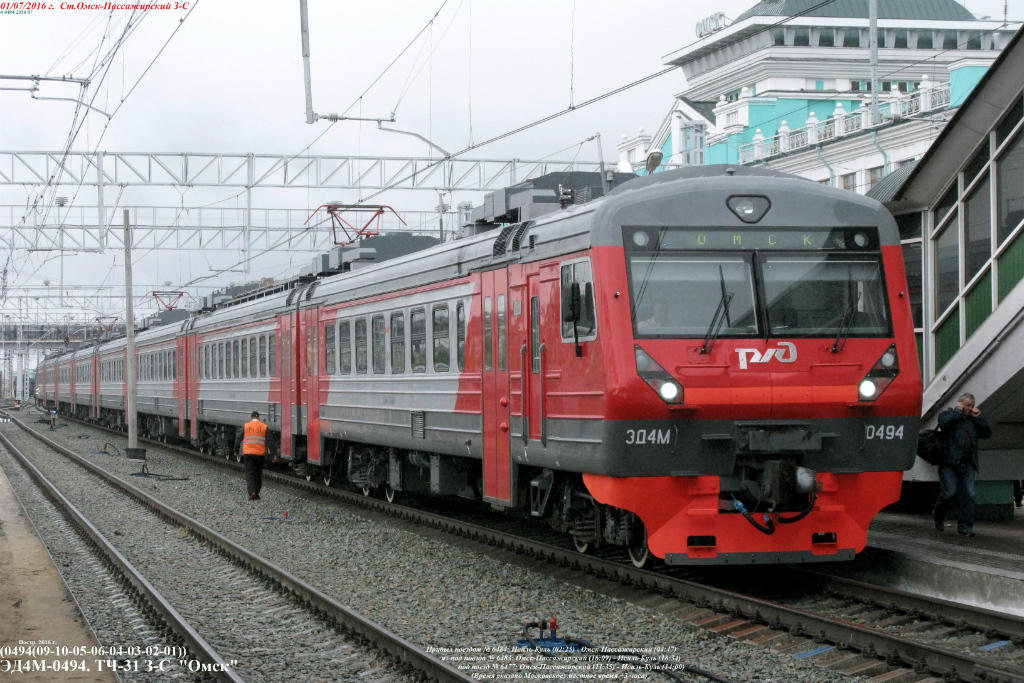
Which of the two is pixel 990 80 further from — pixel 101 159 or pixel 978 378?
pixel 101 159

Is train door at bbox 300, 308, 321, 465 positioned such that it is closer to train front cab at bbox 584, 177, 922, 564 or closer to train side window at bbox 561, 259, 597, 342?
train side window at bbox 561, 259, 597, 342

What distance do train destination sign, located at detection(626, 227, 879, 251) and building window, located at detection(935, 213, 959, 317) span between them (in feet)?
11.1

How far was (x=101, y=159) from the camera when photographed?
2944 centimetres

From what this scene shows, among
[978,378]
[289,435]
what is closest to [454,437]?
[978,378]

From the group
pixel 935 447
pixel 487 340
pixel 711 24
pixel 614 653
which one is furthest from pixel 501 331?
pixel 711 24

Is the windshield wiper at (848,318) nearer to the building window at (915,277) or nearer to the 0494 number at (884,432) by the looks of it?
the 0494 number at (884,432)

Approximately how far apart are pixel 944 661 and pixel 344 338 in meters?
11.4

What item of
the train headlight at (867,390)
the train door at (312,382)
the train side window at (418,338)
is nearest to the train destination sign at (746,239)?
the train headlight at (867,390)

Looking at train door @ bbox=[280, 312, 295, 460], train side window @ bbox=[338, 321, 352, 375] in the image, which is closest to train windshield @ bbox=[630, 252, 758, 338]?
train side window @ bbox=[338, 321, 352, 375]

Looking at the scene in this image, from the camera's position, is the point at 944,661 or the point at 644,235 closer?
the point at 944,661

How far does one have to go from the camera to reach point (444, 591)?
412 inches

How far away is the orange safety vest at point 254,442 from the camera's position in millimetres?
18516

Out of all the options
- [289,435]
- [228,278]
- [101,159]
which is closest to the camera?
[289,435]

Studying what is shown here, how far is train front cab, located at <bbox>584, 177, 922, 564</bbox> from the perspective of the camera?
915 cm
